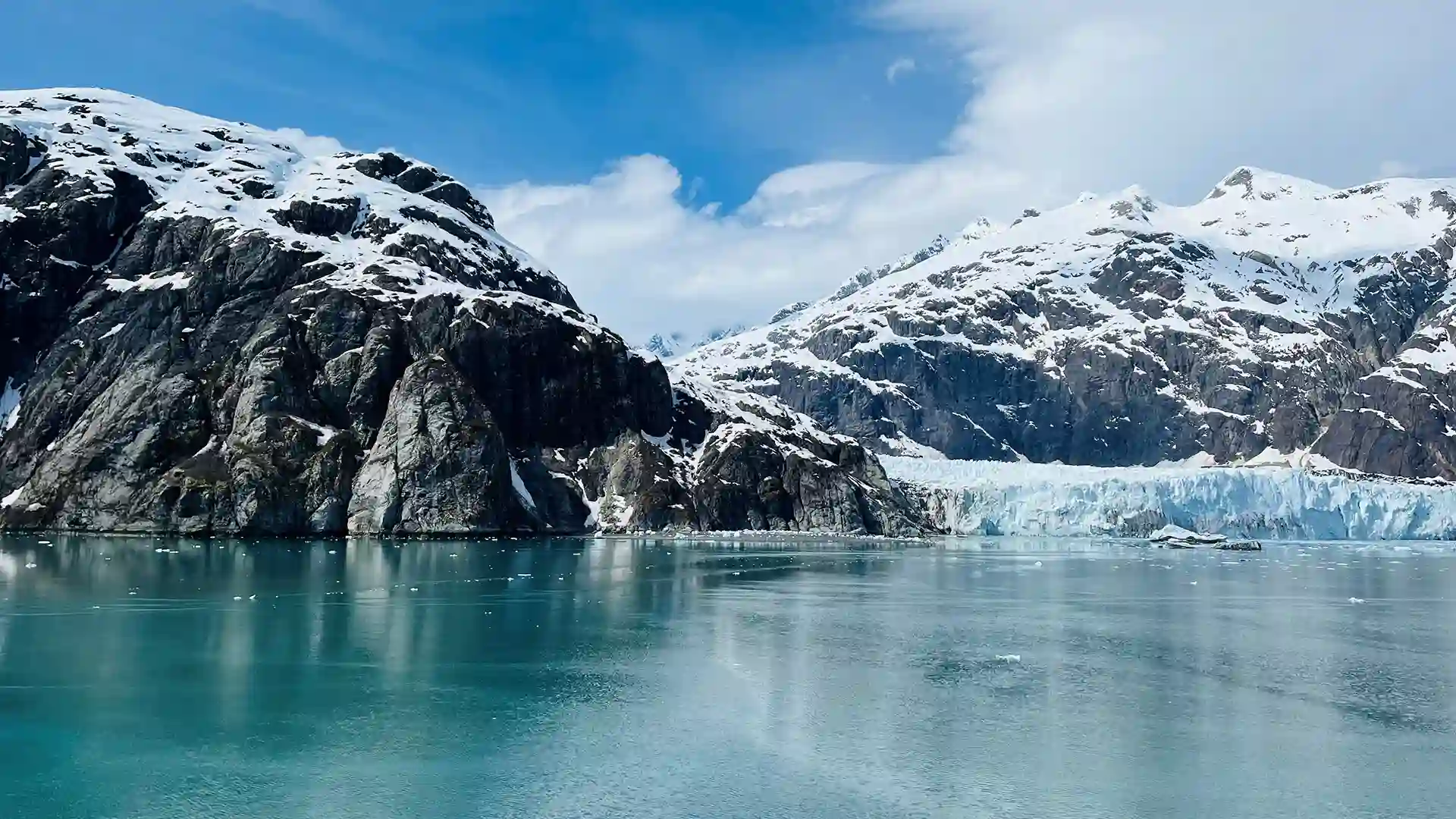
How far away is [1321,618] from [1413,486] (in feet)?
520

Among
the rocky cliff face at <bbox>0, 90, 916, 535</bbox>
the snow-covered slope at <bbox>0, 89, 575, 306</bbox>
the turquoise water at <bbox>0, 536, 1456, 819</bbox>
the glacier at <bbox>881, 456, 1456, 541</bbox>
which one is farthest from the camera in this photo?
the glacier at <bbox>881, 456, 1456, 541</bbox>

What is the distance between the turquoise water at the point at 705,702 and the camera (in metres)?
21.7

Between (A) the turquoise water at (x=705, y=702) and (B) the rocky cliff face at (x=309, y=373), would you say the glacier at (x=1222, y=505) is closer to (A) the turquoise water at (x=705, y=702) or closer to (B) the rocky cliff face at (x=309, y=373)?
(B) the rocky cliff face at (x=309, y=373)

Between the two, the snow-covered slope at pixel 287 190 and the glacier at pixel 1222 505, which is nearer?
the snow-covered slope at pixel 287 190

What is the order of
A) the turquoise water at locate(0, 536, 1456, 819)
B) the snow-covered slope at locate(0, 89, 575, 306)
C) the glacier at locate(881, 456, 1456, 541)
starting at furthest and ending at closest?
the glacier at locate(881, 456, 1456, 541)
the snow-covered slope at locate(0, 89, 575, 306)
the turquoise water at locate(0, 536, 1456, 819)

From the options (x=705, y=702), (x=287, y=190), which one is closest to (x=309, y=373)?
(x=287, y=190)

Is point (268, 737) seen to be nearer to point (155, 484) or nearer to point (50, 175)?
point (155, 484)

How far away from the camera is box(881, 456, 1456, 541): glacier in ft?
571

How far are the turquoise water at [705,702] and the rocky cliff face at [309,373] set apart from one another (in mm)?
56696

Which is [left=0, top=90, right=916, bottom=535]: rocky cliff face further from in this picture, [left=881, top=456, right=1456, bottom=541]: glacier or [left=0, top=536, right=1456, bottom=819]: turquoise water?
[left=0, top=536, right=1456, bottom=819]: turquoise water

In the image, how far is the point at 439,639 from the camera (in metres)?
40.6

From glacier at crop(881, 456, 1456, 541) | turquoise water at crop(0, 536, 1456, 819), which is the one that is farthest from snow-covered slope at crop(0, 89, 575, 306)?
turquoise water at crop(0, 536, 1456, 819)

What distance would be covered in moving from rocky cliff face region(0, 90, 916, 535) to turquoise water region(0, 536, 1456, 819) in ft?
186

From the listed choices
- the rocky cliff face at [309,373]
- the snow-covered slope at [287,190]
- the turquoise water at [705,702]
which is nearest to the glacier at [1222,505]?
the rocky cliff face at [309,373]
